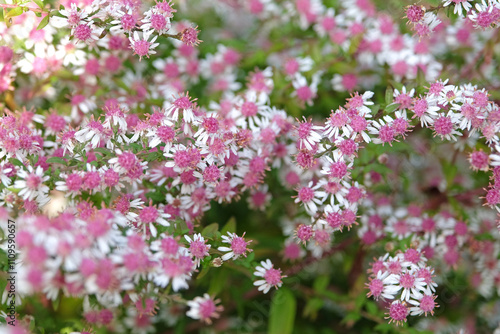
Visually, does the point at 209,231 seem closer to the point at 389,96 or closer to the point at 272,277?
the point at 272,277

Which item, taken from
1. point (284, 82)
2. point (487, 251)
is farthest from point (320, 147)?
point (487, 251)

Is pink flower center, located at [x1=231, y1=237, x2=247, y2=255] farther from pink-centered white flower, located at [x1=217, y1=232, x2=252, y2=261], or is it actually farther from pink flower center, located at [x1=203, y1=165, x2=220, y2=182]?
pink flower center, located at [x1=203, y1=165, x2=220, y2=182]

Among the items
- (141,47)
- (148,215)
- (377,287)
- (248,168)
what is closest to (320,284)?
(377,287)

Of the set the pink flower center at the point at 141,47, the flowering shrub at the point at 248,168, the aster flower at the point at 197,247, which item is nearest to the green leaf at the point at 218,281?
the flowering shrub at the point at 248,168

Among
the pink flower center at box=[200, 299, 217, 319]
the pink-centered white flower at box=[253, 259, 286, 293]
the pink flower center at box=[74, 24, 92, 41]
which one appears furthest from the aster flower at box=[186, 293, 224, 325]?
the pink flower center at box=[74, 24, 92, 41]

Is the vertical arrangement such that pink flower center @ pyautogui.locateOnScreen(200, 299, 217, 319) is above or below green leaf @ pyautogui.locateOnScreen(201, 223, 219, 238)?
below

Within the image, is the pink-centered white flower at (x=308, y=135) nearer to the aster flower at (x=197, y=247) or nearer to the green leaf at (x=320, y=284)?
the aster flower at (x=197, y=247)

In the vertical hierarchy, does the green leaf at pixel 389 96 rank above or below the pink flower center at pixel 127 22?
below
